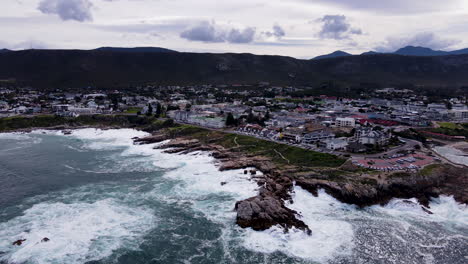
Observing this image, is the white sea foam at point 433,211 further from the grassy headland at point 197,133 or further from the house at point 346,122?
the house at point 346,122

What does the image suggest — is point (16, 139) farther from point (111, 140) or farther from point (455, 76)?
point (455, 76)

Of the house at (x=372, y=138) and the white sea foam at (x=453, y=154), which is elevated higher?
the house at (x=372, y=138)

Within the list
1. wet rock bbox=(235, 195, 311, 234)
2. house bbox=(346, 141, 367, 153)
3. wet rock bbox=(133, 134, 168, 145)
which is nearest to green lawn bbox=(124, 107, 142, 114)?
wet rock bbox=(133, 134, 168, 145)

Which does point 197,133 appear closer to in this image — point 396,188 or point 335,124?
point 335,124

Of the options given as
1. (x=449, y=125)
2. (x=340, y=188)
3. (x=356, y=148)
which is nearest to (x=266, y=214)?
(x=340, y=188)

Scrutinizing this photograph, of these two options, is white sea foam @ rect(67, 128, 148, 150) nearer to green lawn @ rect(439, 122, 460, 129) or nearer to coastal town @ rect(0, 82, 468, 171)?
coastal town @ rect(0, 82, 468, 171)

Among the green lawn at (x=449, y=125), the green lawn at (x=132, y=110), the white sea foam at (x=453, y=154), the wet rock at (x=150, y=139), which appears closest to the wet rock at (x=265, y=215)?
the white sea foam at (x=453, y=154)
